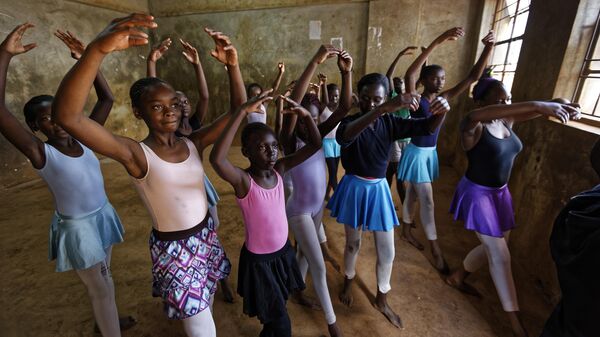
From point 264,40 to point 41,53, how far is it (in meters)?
4.21

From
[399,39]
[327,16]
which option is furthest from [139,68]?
[399,39]

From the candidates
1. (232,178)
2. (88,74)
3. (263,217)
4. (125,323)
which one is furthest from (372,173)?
(125,323)

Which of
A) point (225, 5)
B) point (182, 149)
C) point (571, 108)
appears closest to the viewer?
point (182, 149)

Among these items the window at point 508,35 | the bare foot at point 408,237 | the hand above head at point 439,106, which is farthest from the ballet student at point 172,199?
the window at point 508,35

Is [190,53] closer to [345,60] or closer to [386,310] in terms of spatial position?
[345,60]

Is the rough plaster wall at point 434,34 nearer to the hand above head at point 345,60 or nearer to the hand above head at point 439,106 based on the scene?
the hand above head at point 345,60

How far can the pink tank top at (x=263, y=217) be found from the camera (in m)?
1.55

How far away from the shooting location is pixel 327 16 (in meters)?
6.21

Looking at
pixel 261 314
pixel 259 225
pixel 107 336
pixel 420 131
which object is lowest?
pixel 107 336

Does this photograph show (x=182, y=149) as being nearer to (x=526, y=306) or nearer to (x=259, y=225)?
(x=259, y=225)

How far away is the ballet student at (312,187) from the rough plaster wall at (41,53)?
5685 millimetres

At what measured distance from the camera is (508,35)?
4172 mm

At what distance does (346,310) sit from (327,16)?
5.83 meters

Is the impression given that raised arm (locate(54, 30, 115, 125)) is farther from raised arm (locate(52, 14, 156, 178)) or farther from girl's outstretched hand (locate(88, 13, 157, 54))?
girl's outstretched hand (locate(88, 13, 157, 54))
